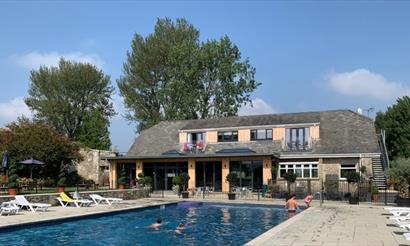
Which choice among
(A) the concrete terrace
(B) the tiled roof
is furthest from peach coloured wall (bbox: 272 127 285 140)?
(A) the concrete terrace

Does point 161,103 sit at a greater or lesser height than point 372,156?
greater

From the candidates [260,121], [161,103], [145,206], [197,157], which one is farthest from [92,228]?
[161,103]

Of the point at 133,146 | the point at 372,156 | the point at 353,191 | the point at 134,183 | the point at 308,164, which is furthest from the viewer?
the point at 133,146

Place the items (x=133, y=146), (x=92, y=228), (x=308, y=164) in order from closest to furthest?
(x=92, y=228) < (x=308, y=164) < (x=133, y=146)

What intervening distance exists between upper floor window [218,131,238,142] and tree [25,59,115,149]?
21344 mm

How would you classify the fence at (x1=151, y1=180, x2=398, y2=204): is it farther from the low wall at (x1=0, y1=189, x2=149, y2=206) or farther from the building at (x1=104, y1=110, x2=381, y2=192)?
the low wall at (x1=0, y1=189, x2=149, y2=206)

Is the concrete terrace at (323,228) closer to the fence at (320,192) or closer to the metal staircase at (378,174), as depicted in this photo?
the fence at (320,192)

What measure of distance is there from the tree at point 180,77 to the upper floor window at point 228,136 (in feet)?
39.0

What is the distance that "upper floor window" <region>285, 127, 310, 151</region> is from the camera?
3553 cm

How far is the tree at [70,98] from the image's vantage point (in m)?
53.8

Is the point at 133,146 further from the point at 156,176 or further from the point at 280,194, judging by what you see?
the point at 280,194

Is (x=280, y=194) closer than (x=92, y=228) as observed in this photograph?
No

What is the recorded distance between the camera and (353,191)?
28.7 m

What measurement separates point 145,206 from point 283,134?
15.4m
